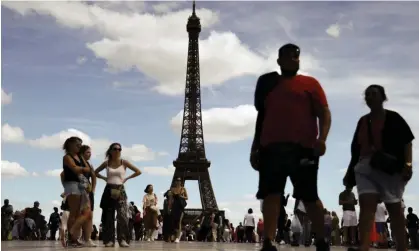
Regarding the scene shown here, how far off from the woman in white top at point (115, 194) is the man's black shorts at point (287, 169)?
4609 mm

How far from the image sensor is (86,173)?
8867 mm

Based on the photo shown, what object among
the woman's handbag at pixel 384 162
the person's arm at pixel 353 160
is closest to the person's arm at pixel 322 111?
the woman's handbag at pixel 384 162

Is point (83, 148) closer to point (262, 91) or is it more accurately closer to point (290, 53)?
point (262, 91)

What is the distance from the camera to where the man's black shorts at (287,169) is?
16.4 feet

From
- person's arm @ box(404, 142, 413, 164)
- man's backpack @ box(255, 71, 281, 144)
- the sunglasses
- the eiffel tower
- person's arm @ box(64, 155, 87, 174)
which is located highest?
the eiffel tower

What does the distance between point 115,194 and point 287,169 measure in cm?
487

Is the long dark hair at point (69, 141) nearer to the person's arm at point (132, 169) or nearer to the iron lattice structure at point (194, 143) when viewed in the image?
Result: the person's arm at point (132, 169)

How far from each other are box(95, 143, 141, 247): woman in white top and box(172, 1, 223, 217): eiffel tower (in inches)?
1895

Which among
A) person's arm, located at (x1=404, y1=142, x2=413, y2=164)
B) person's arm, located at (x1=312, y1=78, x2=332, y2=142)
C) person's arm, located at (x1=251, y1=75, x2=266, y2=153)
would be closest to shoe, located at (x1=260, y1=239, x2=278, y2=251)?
person's arm, located at (x1=251, y1=75, x2=266, y2=153)

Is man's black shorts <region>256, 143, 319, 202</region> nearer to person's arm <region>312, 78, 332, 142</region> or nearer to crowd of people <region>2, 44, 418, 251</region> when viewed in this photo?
crowd of people <region>2, 44, 418, 251</region>

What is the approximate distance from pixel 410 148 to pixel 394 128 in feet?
0.80

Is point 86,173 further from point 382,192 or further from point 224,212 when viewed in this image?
point 224,212

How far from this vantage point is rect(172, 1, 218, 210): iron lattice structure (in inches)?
2325

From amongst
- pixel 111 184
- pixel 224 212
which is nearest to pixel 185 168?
pixel 224 212
